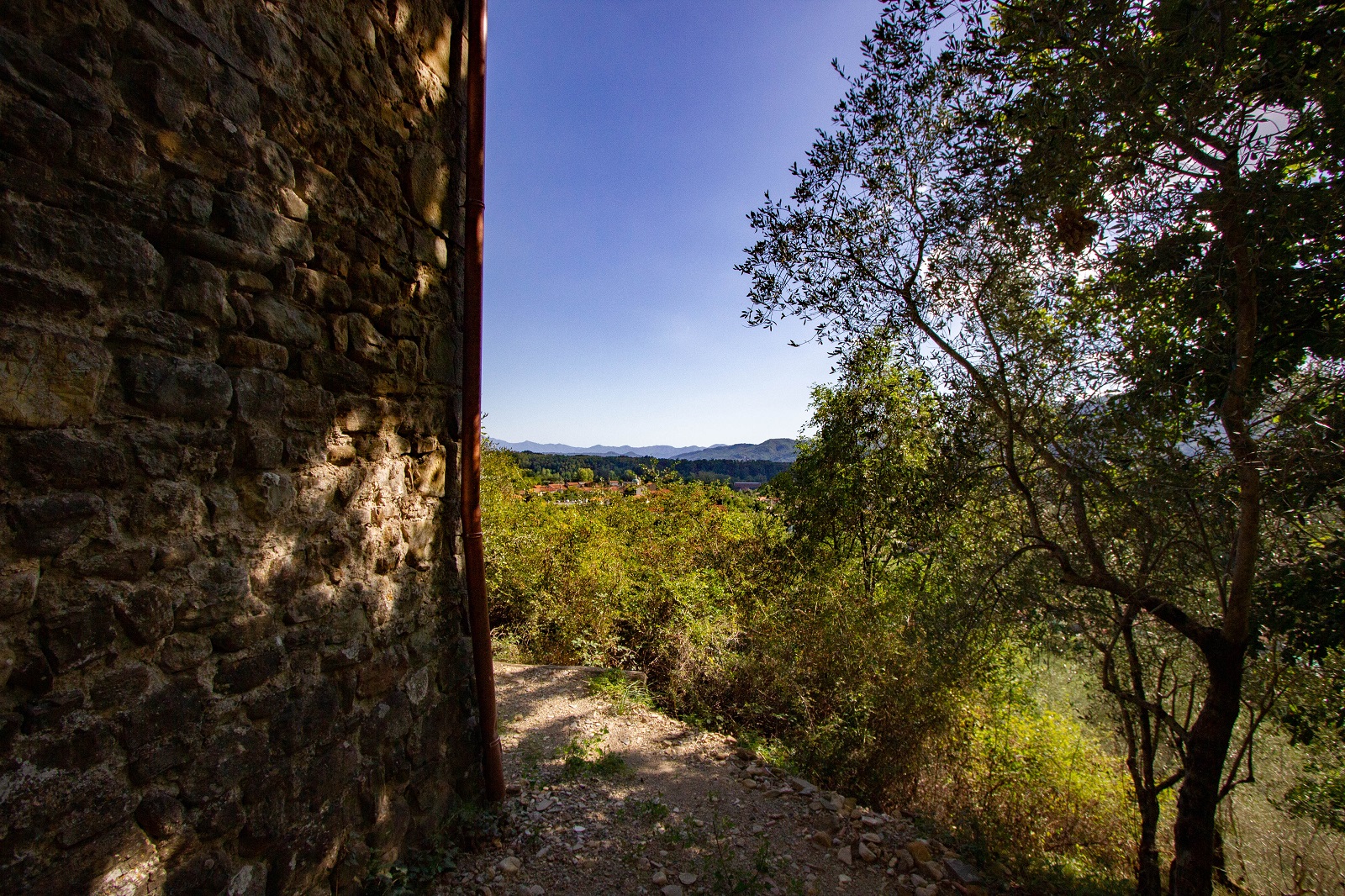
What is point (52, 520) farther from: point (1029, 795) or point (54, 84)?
point (1029, 795)

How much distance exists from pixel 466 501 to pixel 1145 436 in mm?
3660

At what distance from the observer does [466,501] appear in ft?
9.87

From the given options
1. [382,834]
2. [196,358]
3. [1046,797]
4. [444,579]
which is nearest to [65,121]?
[196,358]

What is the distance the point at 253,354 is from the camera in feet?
6.26

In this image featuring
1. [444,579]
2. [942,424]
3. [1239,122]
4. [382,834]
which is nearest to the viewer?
[382,834]

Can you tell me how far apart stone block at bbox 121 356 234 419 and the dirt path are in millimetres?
2233

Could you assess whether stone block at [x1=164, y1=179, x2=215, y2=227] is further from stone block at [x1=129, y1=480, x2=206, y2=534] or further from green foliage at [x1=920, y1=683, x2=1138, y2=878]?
green foliage at [x1=920, y1=683, x2=1138, y2=878]

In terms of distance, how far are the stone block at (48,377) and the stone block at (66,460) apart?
3 centimetres

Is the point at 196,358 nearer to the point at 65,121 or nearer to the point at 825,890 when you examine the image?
the point at 65,121

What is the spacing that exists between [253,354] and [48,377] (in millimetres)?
541

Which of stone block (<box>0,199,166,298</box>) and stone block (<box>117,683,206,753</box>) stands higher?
stone block (<box>0,199,166,298</box>)

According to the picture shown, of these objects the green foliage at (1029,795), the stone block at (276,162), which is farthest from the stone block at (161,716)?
the green foliage at (1029,795)

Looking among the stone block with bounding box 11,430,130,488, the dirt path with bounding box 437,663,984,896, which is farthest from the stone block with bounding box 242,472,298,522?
the dirt path with bounding box 437,663,984,896

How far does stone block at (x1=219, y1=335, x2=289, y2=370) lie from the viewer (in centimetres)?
184
